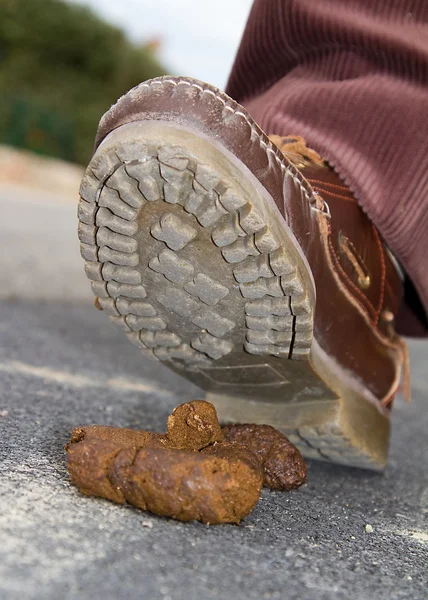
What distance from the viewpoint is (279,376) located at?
83cm

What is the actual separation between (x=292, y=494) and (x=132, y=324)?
0.91 ft

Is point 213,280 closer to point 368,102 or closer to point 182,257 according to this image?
point 182,257

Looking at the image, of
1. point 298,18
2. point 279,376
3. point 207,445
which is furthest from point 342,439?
point 298,18

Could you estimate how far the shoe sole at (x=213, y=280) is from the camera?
2.10ft

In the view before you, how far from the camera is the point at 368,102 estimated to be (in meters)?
0.90

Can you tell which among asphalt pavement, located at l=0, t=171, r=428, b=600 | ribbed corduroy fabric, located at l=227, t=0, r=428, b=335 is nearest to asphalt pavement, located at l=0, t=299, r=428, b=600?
asphalt pavement, located at l=0, t=171, r=428, b=600

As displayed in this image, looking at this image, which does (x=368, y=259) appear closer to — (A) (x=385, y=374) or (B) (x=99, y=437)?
(A) (x=385, y=374)

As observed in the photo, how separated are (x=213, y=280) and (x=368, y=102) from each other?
1.24 ft

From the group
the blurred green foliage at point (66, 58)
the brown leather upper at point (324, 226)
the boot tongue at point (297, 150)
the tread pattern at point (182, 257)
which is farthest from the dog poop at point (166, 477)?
the blurred green foliage at point (66, 58)

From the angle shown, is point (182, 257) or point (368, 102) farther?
point (368, 102)

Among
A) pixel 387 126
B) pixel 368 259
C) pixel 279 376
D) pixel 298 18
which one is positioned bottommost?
pixel 279 376

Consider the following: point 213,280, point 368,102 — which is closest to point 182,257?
point 213,280

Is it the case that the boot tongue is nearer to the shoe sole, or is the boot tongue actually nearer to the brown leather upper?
the brown leather upper

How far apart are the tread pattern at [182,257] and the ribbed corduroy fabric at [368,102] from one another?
9.7 inches
